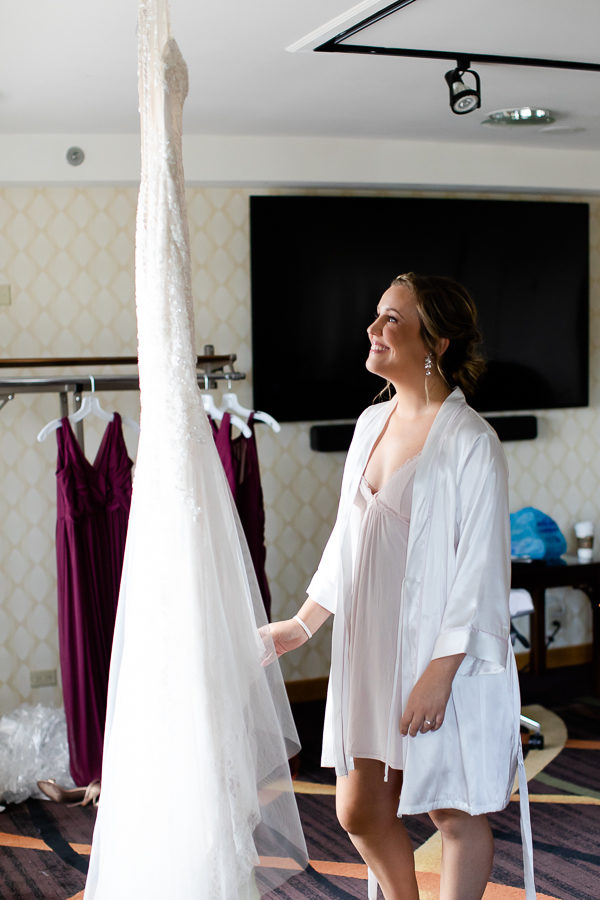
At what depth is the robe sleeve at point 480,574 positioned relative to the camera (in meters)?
1.85

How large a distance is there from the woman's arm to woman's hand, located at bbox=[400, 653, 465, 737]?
1.25 feet

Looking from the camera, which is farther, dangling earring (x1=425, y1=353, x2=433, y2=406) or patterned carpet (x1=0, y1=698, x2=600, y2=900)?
patterned carpet (x1=0, y1=698, x2=600, y2=900)

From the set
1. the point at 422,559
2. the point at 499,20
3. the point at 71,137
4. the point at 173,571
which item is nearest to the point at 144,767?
the point at 173,571

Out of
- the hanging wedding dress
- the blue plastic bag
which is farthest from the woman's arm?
the blue plastic bag

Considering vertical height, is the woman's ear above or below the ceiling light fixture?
below

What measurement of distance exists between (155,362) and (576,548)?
12.8 feet

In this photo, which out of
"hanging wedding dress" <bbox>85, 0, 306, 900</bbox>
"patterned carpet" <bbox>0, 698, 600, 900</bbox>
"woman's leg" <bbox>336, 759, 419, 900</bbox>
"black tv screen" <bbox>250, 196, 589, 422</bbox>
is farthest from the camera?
"black tv screen" <bbox>250, 196, 589, 422</bbox>

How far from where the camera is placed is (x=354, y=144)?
420 centimetres

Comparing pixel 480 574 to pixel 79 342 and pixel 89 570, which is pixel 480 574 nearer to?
pixel 89 570

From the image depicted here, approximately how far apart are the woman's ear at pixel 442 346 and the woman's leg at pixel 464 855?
0.97 metres

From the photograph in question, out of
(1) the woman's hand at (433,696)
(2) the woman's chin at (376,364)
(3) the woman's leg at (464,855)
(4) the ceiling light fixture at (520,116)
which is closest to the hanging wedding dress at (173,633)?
(1) the woman's hand at (433,696)

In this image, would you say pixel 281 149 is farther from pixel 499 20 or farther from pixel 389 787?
pixel 389 787

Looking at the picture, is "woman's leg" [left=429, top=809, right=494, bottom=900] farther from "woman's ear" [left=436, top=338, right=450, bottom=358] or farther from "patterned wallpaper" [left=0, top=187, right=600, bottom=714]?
"patterned wallpaper" [left=0, top=187, right=600, bottom=714]

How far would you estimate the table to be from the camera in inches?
168
